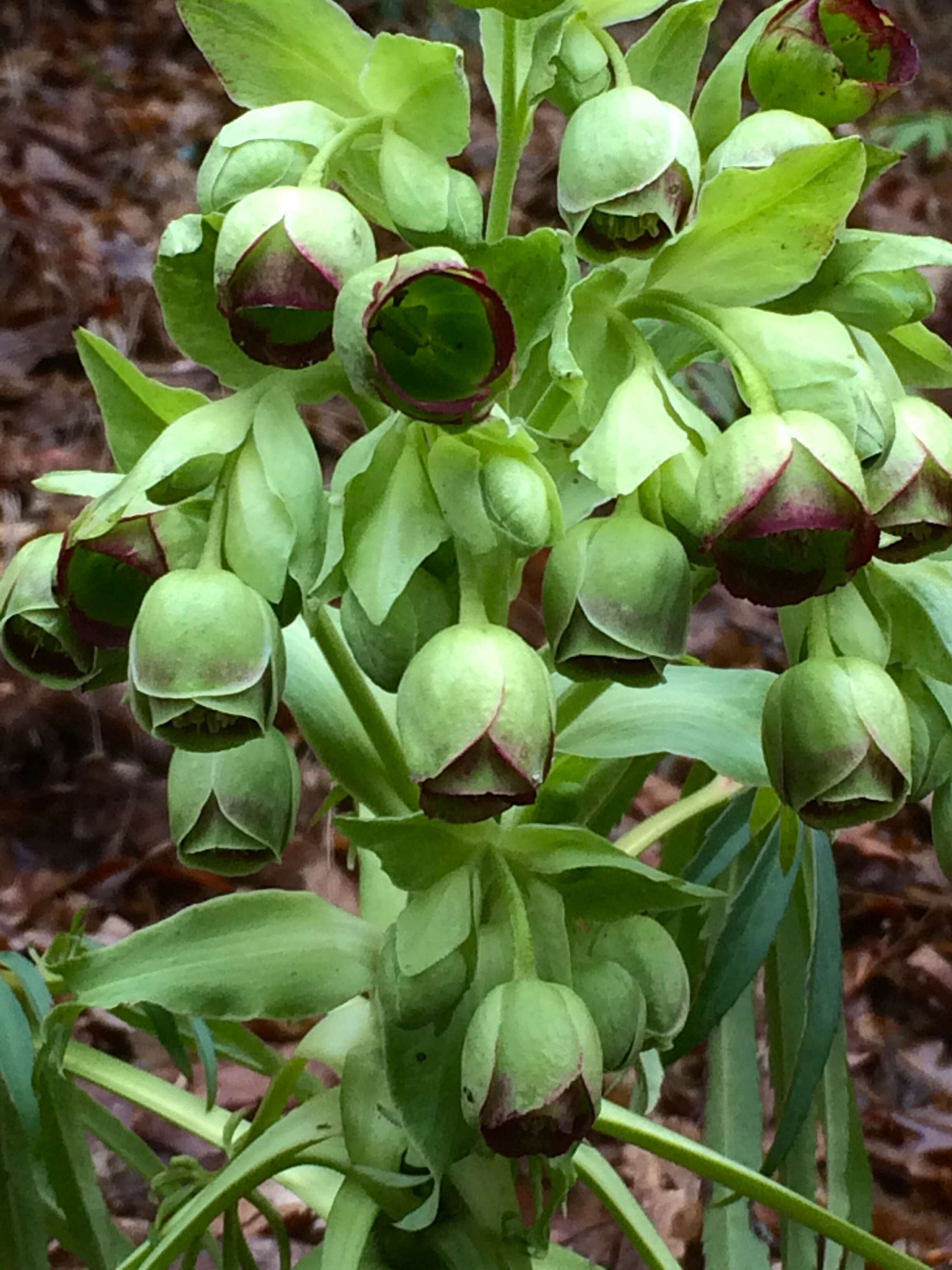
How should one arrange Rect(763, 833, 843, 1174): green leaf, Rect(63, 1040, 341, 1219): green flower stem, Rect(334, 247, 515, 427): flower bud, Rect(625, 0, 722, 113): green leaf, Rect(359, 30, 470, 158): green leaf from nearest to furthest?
1. Rect(334, 247, 515, 427): flower bud
2. Rect(359, 30, 470, 158): green leaf
3. Rect(625, 0, 722, 113): green leaf
4. Rect(763, 833, 843, 1174): green leaf
5. Rect(63, 1040, 341, 1219): green flower stem

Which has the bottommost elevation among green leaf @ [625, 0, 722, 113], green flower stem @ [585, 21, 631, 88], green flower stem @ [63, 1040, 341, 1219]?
green flower stem @ [63, 1040, 341, 1219]

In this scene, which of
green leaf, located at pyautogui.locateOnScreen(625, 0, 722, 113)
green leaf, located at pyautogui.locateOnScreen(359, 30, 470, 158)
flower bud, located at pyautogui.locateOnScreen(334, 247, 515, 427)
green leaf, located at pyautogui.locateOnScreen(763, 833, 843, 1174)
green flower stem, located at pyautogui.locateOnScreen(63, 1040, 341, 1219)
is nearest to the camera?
flower bud, located at pyautogui.locateOnScreen(334, 247, 515, 427)

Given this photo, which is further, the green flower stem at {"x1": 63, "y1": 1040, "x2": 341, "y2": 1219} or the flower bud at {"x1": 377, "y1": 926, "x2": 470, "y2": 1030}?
the green flower stem at {"x1": 63, "y1": 1040, "x2": 341, "y2": 1219}

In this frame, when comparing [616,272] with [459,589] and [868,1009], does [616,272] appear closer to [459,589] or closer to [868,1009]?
[459,589]

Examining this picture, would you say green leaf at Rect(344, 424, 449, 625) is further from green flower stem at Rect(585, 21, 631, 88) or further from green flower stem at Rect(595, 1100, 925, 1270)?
green flower stem at Rect(595, 1100, 925, 1270)

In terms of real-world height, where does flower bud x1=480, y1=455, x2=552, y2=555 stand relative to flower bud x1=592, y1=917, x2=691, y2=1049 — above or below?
above

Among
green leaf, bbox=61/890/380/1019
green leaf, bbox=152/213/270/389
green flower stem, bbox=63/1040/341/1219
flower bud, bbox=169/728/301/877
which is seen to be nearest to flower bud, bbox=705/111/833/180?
green leaf, bbox=152/213/270/389
